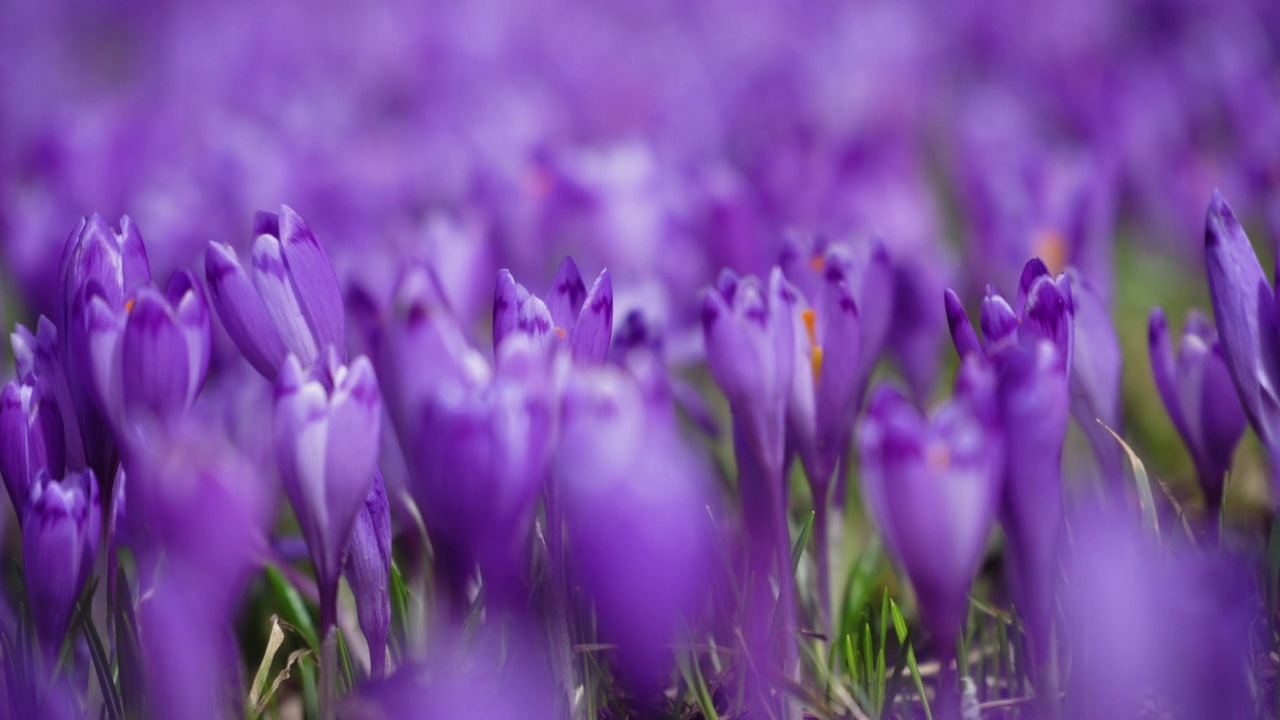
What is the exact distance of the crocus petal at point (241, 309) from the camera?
0.82 m

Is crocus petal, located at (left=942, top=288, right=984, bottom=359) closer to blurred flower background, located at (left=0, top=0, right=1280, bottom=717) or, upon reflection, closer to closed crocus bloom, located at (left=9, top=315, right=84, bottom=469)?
blurred flower background, located at (left=0, top=0, right=1280, bottom=717)

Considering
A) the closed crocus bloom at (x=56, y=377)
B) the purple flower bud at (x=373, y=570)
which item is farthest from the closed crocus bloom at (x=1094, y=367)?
the closed crocus bloom at (x=56, y=377)

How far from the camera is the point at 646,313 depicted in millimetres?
1231

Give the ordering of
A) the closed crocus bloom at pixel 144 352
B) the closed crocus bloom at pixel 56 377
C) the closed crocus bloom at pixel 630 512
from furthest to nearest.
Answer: the closed crocus bloom at pixel 56 377
the closed crocus bloom at pixel 144 352
the closed crocus bloom at pixel 630 512

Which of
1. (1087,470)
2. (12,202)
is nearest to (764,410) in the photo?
(1087,470)

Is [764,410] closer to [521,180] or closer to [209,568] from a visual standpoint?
[209,568]

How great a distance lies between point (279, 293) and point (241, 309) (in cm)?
3

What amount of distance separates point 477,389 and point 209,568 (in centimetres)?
18

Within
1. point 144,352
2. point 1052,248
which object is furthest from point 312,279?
point 1052,248

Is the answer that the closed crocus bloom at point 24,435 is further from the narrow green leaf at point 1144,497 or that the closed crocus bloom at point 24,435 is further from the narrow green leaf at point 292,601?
the narrow green leaf at point 1144,497

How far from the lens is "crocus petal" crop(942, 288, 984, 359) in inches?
31.4

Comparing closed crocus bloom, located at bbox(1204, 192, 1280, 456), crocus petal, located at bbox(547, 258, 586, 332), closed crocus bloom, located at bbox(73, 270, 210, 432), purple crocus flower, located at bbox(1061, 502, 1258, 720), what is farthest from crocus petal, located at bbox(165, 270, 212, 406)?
closed crocus bloom, located at bbox(1204, 192, 1280, 456)

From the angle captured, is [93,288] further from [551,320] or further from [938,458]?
→ [938,458]

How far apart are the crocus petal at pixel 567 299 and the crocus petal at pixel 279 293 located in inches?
7.3
